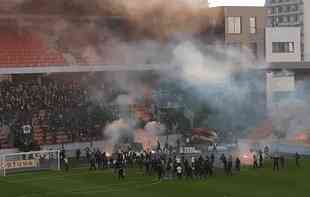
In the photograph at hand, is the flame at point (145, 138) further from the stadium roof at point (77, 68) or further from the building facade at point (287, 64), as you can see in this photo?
the building facade at point (287, 64)

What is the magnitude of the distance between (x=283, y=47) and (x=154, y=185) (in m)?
29.0

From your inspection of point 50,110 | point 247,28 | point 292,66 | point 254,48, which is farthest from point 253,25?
point 50,110

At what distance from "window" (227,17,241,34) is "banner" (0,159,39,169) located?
1921cm

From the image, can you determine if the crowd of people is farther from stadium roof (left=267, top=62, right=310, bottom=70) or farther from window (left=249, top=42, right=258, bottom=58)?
window (left=249, top=42, right=258, bottom=58)

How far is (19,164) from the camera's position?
108 ft

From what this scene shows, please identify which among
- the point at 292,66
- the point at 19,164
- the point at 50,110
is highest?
the point at 292,66

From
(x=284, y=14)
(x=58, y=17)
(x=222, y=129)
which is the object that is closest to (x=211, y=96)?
(x=222, y=129)

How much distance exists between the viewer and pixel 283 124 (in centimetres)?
4066

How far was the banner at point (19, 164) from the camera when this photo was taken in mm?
32312

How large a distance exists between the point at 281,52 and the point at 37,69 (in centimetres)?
2056

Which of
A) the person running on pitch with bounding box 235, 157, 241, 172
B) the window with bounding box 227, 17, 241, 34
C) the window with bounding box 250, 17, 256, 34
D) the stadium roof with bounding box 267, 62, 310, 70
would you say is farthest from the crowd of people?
the window with bounding box 250, 17, 256, 34

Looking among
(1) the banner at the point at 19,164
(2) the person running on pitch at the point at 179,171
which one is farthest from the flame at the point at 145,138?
(2) the person running on pitch at the point at 179,171

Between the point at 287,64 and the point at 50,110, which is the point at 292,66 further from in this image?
the point at 50,110

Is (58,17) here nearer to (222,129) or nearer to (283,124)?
(222,129)
